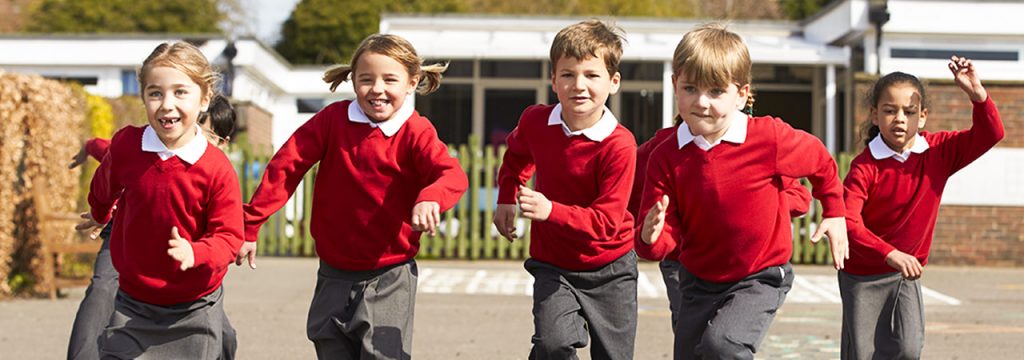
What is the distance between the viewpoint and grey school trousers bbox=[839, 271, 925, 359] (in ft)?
19.6

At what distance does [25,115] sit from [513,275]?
5644mm

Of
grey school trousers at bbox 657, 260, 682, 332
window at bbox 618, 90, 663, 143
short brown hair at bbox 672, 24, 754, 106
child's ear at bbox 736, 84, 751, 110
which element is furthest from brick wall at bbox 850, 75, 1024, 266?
short brown hair at bbox 672, 24, 754, 106

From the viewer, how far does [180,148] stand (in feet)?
16.6

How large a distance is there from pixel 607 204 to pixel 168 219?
1711mm

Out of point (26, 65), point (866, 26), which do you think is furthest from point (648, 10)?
point (866, 26)

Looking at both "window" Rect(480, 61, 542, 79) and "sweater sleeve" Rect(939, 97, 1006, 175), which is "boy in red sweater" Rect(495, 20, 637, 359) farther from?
"window" Rect(480, 61, 542, 79)

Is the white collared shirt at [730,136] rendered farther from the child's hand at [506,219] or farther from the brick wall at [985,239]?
the brick wall at [985,239]

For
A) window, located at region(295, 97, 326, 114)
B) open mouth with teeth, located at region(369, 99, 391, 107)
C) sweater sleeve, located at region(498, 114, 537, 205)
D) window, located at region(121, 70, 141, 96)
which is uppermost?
window, located at region(121, 70, 141, 96)

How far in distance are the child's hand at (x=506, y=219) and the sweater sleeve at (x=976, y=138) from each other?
211cm

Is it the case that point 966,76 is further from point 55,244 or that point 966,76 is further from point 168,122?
point 55,244

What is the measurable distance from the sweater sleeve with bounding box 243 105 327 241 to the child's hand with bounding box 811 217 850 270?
2.00 m

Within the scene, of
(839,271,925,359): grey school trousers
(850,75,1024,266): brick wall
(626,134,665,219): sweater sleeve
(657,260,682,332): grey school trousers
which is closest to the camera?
(839,271,925,359): grey school trousers

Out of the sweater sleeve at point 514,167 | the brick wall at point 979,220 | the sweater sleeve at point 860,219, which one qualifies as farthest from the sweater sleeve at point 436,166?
the brick wall at point 979,220

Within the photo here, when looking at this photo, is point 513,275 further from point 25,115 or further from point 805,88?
point 805,88
